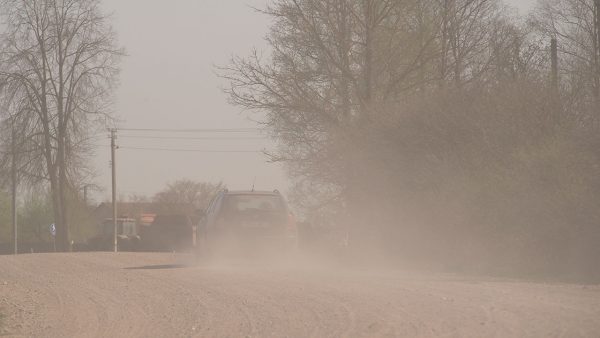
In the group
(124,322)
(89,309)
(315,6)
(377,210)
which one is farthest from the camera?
(315,6)

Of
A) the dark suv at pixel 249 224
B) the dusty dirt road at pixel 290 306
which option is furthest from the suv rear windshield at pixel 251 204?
the dusty dirt road at pixel 290 306

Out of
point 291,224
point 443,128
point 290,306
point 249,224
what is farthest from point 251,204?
point 290,306

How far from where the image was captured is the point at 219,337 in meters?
9.42

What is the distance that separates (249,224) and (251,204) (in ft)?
1.93

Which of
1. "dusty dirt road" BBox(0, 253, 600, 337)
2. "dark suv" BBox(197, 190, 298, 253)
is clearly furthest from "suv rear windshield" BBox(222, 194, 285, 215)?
"dusty dirt road" BBox(0, 253, 600, 337)

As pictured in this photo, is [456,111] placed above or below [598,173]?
above

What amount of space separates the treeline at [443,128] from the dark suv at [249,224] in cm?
378

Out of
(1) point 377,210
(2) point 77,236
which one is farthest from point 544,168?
(2) point 77,236

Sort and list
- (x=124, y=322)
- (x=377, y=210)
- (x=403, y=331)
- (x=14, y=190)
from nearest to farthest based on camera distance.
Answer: (x=403, y=331), (x=124, y=322), (x=377, y=210), (x=14, y=190)

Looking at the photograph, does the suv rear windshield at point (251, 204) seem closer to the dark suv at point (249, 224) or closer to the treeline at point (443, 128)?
the dark suv at point (249, 224)

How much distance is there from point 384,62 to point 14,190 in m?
24.2

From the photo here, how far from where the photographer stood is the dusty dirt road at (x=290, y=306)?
31.3 ft

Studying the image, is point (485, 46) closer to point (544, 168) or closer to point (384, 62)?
point (384, 62)

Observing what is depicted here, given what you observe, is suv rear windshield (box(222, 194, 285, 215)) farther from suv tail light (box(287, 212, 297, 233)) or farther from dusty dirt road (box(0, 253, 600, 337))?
dusty dirt road (box(0, 253, 600, 337))
